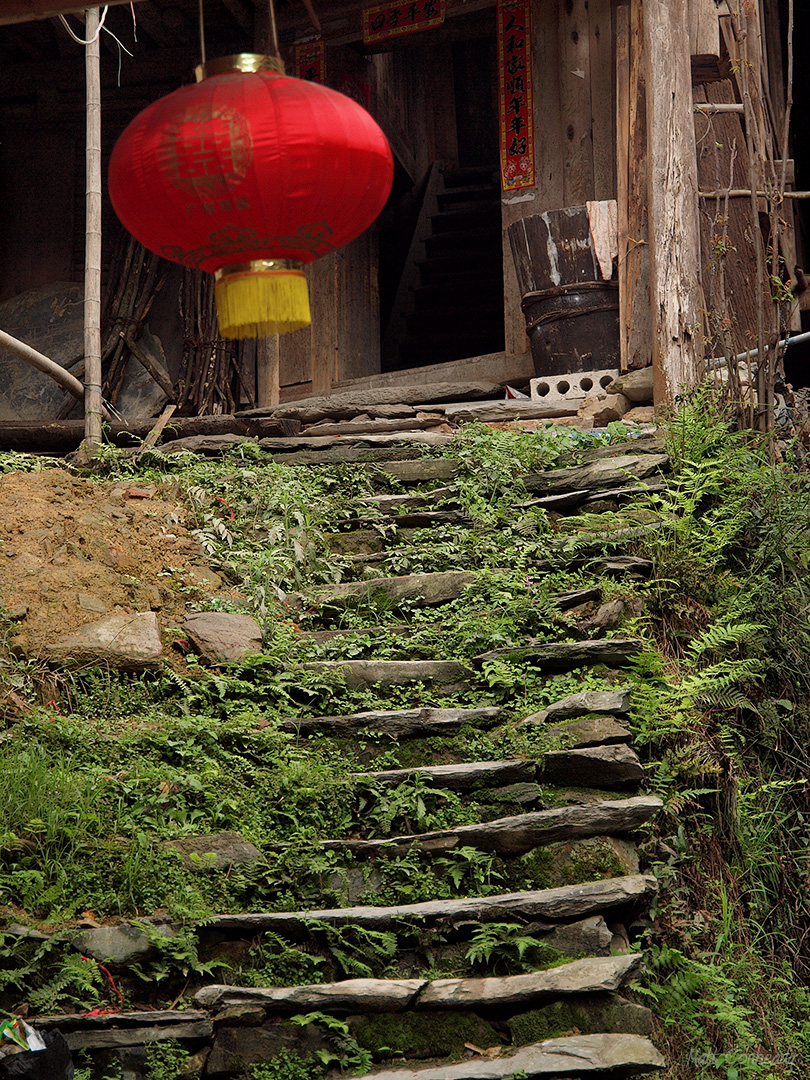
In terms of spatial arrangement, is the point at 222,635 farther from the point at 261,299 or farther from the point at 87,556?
the point at 261,299

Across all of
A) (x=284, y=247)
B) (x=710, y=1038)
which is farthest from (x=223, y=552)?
(x=710, y=1038)

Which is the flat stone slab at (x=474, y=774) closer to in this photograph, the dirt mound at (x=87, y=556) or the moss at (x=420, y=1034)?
the moss at (x=420, y=1034)

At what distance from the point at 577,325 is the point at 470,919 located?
5256mm

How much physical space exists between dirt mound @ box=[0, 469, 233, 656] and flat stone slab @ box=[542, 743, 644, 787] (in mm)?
1999

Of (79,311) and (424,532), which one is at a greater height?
(79,311)

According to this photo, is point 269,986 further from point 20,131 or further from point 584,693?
point 20,131

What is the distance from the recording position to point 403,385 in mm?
9391

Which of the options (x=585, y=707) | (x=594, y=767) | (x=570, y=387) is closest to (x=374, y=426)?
(x=570, y=387)

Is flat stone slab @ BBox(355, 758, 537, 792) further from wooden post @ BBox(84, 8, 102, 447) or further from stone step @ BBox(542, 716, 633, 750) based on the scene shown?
wooden post @ BBox(84, 8, 102, 447)

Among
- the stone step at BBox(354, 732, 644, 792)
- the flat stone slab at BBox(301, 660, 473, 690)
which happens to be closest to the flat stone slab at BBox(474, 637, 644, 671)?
the flat stone slab at BBox(301, 660, 473, 690)

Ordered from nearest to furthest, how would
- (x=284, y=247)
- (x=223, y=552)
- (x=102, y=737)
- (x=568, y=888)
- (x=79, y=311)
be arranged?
(x=284, y=247), (x=568, y=888), (x=102, y=737), (x=223, y=552), (x=79, y=311)

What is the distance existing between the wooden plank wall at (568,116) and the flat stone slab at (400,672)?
4.79 metres

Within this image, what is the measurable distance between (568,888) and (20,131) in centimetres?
1062

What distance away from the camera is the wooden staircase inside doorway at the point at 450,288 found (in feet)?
43.6
